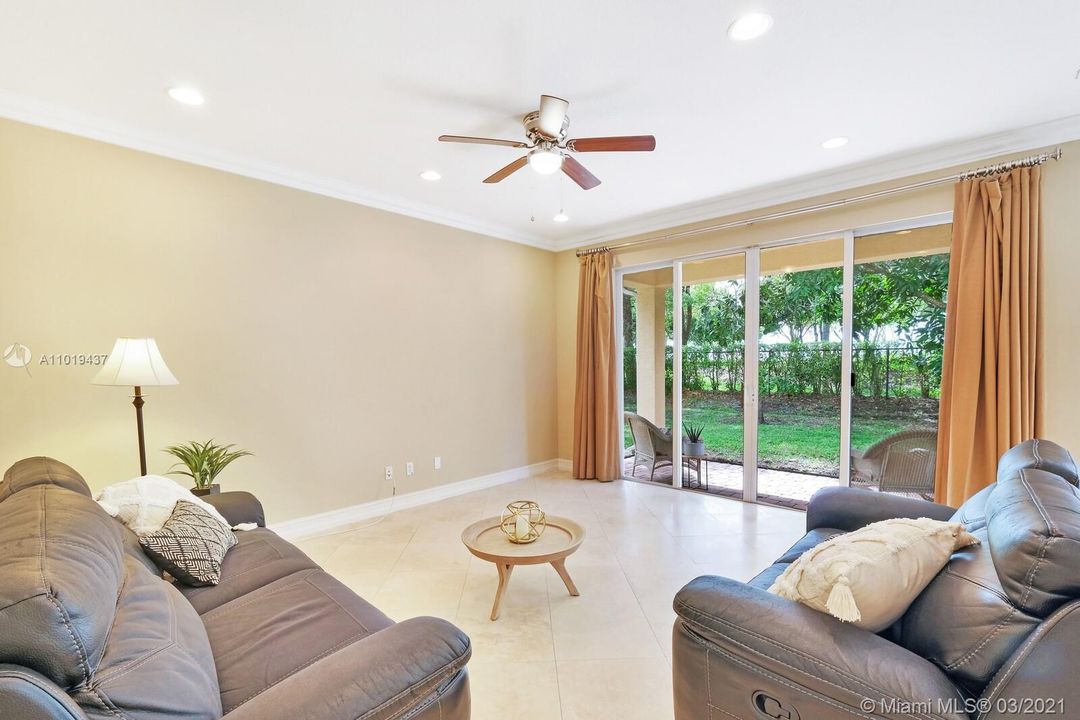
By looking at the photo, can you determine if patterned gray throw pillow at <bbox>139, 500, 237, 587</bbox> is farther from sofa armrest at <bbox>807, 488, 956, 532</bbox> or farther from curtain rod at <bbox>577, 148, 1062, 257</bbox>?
curtain rod at <bbox>577, 148, 1062, 257</bbox>

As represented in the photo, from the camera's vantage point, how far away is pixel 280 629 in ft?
4.61

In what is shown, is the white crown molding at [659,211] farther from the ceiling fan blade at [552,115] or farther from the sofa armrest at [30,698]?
the sofa armrest at [30,698]

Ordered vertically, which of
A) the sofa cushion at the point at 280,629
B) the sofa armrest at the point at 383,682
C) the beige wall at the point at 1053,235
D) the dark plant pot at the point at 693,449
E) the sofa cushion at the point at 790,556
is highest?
the beige wall at the point at 1053,235

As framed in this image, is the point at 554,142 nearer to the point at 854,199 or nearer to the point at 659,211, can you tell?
the point at 659,211

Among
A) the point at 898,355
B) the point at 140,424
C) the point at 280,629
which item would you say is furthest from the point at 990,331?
the point at 140,424

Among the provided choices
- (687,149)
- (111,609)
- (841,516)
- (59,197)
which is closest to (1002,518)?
(841,516)

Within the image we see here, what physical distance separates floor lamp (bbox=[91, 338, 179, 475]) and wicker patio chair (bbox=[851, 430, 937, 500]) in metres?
4.72

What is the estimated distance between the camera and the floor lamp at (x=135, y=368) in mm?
2334

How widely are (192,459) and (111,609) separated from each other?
2.09m

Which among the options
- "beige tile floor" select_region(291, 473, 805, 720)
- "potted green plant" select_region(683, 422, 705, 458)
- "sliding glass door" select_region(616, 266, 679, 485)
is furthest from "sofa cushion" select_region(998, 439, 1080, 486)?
"sliding glass door" select_region(616, 266, 679, 485)

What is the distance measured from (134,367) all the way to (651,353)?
412cm

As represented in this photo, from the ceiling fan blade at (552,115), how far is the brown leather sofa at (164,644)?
7.29ft

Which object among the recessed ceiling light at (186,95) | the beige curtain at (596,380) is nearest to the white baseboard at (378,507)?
the beige curtain at (596,380)

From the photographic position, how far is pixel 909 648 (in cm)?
111
